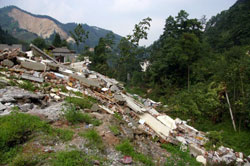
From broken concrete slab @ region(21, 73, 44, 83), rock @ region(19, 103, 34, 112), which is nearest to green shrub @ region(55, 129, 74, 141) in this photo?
rock @ region(19, 103, 34, 112)

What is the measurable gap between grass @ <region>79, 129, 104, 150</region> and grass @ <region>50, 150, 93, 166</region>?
1.39 ft

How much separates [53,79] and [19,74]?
135 cm

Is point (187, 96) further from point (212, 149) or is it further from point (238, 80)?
point (212, 149)

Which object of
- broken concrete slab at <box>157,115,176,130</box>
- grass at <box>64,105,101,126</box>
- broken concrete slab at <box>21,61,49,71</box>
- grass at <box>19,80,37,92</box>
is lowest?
broken concrete slab at <box>157,115,176,130</box>

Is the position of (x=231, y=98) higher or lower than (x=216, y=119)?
higher

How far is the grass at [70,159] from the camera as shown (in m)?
2.61

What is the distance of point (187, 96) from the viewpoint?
1072cm

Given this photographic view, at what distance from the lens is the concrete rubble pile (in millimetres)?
4801

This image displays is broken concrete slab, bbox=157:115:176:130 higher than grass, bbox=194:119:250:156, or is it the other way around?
broken concrete slab, bbox=157:115:176:130

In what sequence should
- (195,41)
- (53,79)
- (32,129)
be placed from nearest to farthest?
(32,129), (53,79), (195,41)

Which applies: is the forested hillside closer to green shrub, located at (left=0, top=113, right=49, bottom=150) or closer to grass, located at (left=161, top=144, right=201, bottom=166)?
grass, located at (left=161, top=144, right=201, bottom=166)

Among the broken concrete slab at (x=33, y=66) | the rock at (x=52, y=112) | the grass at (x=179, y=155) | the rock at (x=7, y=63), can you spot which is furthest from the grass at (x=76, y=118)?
the rock at (x=7, y=63)

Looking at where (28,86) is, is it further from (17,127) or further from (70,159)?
(70,159)

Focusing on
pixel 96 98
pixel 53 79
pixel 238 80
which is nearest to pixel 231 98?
pixel 238 80
